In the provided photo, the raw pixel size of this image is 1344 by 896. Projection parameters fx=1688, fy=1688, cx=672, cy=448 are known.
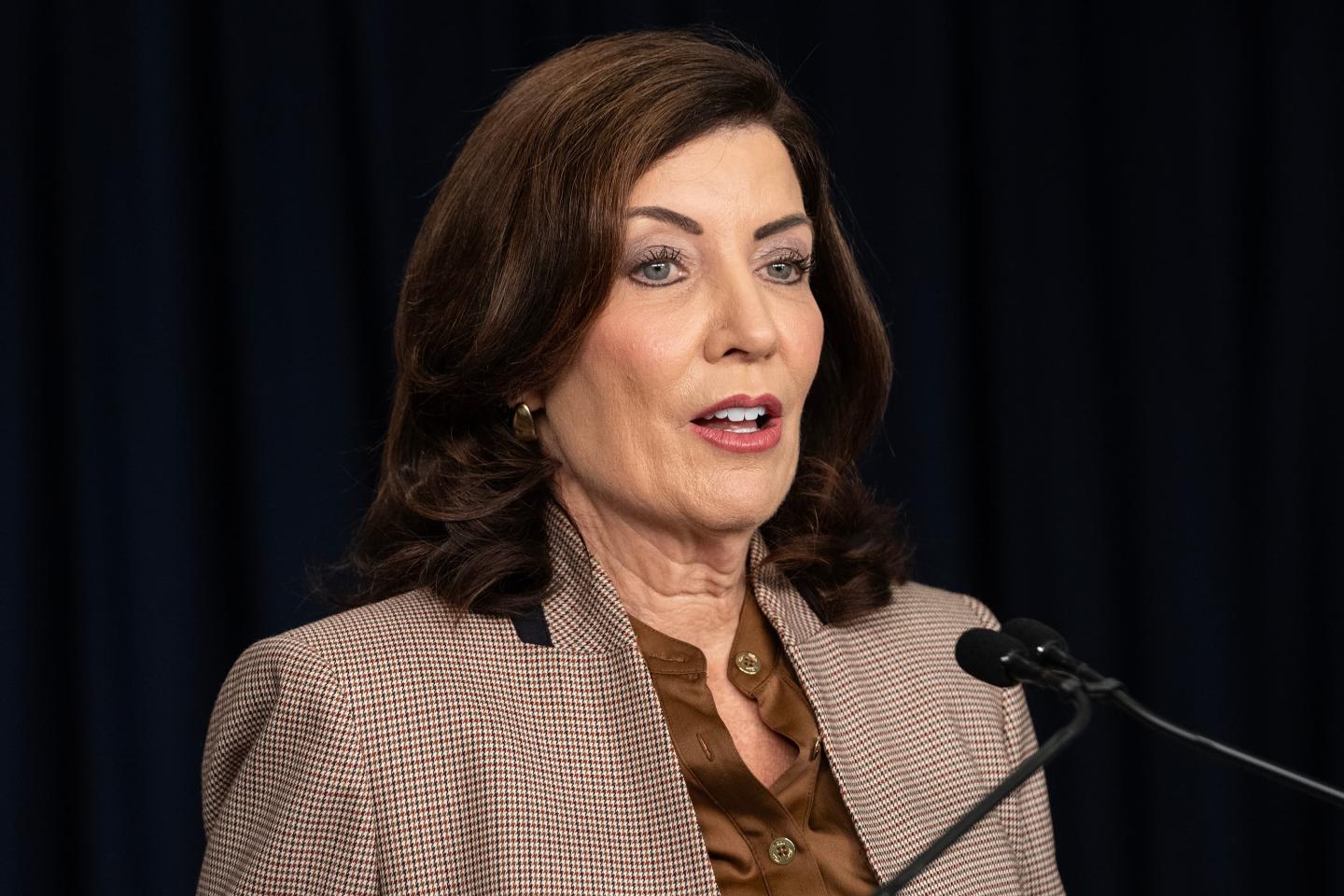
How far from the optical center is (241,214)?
7.91ft

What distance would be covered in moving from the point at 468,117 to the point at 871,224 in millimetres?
690

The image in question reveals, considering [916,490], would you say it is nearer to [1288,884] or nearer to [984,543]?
[984,543]

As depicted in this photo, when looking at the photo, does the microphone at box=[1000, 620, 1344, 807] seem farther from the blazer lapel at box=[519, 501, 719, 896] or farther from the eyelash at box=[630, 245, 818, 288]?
the eyelash at box=[630, 245, 818, 288]

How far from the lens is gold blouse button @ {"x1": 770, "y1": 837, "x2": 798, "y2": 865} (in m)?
1.64

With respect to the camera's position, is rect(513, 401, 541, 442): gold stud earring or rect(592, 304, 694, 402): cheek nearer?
rect(592, 304, 694, 402): cheek

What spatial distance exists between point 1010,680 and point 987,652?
0.03 metres

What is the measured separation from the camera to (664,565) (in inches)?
70.3

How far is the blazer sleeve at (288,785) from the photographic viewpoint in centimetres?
153

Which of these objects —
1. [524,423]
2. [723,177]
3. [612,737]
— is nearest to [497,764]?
[612,737]

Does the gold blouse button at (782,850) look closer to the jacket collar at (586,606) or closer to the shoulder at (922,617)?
the jacket collar at (586,606)

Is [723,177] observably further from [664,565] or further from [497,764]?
[497,764]

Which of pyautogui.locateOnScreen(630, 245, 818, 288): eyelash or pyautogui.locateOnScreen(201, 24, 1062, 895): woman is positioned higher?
pyautogui.locateOnScreen(630, 245, 818, 288): eyelash

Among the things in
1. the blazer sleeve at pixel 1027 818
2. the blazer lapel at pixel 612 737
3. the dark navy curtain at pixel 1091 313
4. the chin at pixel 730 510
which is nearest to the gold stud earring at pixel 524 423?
the blazer lapel at pixel 612 737

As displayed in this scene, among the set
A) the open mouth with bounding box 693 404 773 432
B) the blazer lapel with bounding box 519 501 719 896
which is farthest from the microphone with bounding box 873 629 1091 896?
the open mouth with bounding box 693 404 773 432
